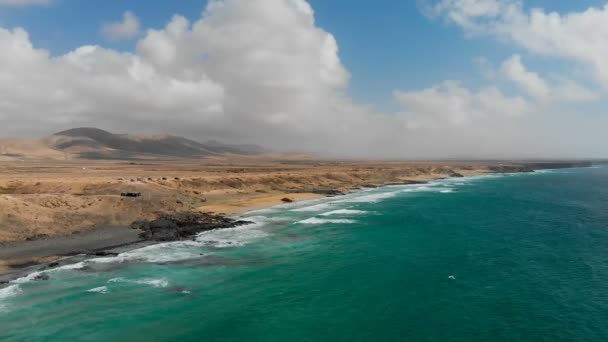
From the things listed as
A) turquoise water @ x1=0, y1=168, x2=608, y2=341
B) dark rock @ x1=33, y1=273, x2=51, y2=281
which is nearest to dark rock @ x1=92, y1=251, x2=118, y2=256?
turquoise water @ x1=0, y1=168, x2=608, y2=341

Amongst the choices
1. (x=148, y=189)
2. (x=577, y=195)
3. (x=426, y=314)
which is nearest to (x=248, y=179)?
(x=148, y=189)

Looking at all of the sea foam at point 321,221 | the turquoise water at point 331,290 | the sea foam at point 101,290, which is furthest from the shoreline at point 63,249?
the sea foam at point 321,221

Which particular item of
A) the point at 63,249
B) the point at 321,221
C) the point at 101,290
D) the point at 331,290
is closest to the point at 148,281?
the point at 101,290

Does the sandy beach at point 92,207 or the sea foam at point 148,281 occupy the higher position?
the sandy beach at point 92,207

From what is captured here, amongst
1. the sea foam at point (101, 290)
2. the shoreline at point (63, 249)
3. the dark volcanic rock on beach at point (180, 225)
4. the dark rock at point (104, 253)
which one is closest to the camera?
the sea foam at point (101, 290)

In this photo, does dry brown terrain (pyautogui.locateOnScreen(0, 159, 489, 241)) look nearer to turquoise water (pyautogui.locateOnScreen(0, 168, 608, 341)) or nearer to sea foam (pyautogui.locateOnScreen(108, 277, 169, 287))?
turquoise water (pyautogui.locateOnScreen(0, 168, 608, 341))

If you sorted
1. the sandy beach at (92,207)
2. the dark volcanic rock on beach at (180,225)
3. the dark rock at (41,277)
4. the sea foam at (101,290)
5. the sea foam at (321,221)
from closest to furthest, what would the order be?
1. the sea foam at (101,290)
2. the dark rock at (41,277)
3. the sandy beach at (92,207)
4. the dark volcanic rock on beach at (180,225)
5. the sea foam at (321,221)

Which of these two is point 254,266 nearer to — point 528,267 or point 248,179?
point 528,267

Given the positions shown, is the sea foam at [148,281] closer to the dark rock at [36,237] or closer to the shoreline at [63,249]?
the shoreline at [63,249]

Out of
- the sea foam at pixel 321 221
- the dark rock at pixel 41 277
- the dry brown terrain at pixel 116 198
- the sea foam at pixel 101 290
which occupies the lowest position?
the sea foam at pixel 101 290
